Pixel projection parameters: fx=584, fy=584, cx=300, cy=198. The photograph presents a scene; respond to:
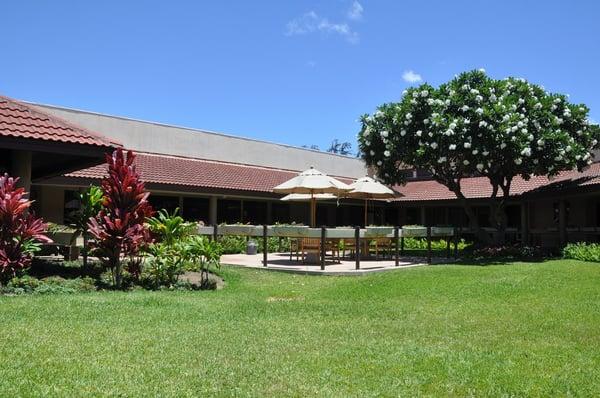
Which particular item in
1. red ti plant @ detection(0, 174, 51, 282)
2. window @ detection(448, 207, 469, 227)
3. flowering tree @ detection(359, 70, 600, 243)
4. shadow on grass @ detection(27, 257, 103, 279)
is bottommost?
shadow on grass @ detection(27, 257, 103, 279)

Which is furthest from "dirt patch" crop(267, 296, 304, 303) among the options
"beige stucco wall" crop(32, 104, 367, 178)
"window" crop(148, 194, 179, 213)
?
"beige stucco wall" crop(32, 104, 367, 178)

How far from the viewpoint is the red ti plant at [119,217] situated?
10359 mm

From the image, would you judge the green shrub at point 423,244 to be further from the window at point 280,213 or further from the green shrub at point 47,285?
the green shrub at point 47,285

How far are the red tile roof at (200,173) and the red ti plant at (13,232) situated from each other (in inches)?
416

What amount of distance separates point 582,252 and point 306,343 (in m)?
14.5

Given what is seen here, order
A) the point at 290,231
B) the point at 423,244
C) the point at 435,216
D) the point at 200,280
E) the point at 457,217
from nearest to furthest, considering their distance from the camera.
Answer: the point at 200,280 → the point at 290,231 → the point at 423,244 → the point at 457,217 → the point at 435,216

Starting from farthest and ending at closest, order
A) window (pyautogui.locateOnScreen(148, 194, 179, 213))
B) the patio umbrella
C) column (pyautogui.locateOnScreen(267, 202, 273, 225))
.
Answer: column (pyautogui.locateOnScreen(267, 202, 273, 225))
window (pyautogui.locateOnScreen(148, 194, 179, 213))
the patio umbrella

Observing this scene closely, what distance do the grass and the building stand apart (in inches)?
226

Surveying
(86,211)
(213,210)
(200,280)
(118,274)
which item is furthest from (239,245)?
(118,274)

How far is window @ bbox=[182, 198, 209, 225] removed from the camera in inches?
966

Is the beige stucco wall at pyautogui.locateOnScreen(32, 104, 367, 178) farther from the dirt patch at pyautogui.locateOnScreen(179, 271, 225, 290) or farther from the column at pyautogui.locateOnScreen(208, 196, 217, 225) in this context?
the dirt patch at pyautogui.locateOnScreen(179, 271, 225, 290)

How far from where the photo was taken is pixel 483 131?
18719mm

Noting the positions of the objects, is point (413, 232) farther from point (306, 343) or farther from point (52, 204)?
point (52, 204)

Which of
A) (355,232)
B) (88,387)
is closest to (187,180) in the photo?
(355,232)
